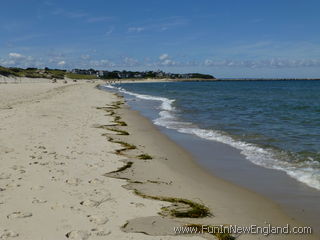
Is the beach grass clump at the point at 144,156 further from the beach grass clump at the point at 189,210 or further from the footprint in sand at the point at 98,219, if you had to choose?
the footprint in sand at the point at 98,219

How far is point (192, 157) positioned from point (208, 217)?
5.82 m

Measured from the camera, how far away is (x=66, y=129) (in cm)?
1545

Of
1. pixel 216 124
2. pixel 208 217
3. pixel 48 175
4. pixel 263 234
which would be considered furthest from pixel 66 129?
pixel 263 234

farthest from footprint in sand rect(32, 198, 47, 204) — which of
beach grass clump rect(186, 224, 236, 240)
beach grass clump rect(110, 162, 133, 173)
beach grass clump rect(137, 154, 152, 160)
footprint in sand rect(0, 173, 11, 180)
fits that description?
beach grass clump rect(137, 154, 152, 160)

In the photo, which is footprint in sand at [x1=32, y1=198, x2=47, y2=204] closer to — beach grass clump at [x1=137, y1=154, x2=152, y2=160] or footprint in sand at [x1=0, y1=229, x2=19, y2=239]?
footprint in sand at [x1=0, y1=229, x2=19, y2=239]

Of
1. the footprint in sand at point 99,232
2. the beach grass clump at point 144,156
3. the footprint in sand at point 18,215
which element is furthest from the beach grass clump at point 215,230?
the beach grass clump at point 144,156

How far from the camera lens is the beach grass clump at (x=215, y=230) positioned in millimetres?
5328

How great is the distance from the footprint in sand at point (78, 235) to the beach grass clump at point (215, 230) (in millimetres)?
1738

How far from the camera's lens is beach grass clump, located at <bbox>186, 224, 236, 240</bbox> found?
5328 millimetres

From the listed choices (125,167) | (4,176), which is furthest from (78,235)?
(125,167)

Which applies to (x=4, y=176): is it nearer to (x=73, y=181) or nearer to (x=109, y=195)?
(x=73, y=181)

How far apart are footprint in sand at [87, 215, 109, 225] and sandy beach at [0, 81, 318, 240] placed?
17 millimetres

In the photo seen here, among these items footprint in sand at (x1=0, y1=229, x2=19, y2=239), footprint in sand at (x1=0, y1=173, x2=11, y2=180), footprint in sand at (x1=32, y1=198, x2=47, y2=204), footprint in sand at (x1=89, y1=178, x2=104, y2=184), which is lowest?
footprint in sand at (x1=89, y1=178, x2=104, y2=184)

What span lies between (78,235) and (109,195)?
77.6 inches
